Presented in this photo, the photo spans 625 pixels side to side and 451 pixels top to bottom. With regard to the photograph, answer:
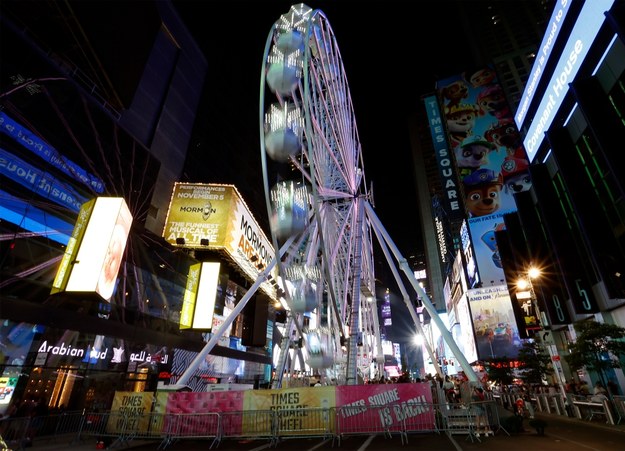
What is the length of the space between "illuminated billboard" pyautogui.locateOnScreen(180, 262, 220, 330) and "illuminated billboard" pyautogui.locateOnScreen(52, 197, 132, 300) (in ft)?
28.6

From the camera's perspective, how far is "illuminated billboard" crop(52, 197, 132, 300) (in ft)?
45.1

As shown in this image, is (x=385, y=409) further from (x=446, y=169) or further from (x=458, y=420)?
(x=446, y=169)

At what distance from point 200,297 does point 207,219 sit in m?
5.63

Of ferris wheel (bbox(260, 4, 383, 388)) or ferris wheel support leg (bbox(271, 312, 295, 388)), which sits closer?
ferris wheel (bbox(260, 4, 383, 388))

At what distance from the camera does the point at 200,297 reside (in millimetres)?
24047

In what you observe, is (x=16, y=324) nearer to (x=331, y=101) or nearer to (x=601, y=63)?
(x=331, y=101)

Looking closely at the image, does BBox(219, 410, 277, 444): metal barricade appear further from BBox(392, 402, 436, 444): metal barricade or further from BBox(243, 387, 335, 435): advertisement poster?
BBox(392, 402, 436, 444): metal barricade

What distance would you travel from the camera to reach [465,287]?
50.8 m

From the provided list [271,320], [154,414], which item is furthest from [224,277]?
[154,414]

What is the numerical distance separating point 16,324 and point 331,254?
50.9ft

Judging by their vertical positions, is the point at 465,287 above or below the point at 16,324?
above

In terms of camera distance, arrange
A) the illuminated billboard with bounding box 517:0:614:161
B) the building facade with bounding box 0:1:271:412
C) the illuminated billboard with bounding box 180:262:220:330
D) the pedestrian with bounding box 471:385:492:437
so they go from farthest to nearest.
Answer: the illuminated billboard with bounding box 180:262:220:330
the illuminated billboard with bounding box 517:0:614:161
the building facade with bounding box 0:1:271:412
the pedestrian with bounding box 471:385:492:437

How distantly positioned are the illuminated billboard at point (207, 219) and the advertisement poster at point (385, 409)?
1576cm

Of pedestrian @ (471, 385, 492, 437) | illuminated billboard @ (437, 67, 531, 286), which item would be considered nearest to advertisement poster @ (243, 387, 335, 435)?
pedestrian @ (471, 385, 492, 437)
